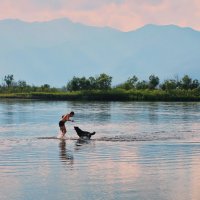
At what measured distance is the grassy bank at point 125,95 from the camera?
10000 cm

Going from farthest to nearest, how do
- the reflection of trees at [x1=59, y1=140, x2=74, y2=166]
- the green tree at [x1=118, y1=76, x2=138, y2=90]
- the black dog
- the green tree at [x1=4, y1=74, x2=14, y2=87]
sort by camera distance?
the green tree at [x1=4, y1=74, x2=14, y2=87] < the green tree at [x1=118, y1=76, x2=138, y2=90] < the black dog < the reflection of trees at [x1=59, y1=140, x2=74, y2=166]

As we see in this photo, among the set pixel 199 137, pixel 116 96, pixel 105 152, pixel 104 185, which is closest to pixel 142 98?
pixel 116 96

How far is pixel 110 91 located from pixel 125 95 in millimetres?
3331

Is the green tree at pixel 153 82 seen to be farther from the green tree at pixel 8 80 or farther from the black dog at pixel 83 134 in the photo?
the black dog at pixel 83 134

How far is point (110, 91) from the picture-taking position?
336 feet

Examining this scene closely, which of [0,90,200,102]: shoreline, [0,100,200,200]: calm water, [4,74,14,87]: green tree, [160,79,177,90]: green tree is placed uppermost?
[4,74,14,87]: green tree

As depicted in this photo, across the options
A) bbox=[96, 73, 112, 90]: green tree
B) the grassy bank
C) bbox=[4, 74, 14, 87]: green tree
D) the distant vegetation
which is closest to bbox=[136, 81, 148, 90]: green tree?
the distant vegetation

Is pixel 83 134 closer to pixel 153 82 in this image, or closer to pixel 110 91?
pixel 110 91

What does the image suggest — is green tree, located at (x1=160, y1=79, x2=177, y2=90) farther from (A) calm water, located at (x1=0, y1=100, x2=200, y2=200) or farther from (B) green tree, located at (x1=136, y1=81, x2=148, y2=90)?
(A) calm water, located at (x1=0, y1=100, x2=200, y2=200)

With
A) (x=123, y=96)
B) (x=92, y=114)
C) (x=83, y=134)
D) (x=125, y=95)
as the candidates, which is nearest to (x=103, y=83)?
(x=125, y=95)

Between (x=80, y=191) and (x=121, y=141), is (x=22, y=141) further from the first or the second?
(x=80, y=191)

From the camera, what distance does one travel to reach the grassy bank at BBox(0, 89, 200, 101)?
10000 cm

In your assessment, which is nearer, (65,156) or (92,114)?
(65,156)

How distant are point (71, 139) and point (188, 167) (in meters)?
10.6
